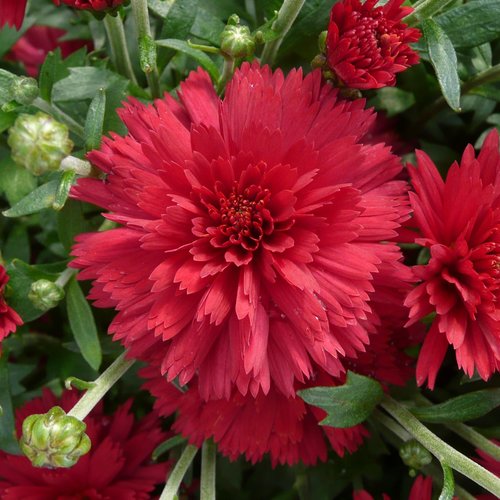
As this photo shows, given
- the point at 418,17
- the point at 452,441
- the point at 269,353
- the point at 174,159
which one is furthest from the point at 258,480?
the point at 418,17

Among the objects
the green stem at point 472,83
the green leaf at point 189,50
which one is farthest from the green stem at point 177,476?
the green stem at point 472,83

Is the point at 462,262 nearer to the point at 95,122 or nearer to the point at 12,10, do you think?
the point at 95,122

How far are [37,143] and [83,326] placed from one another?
0.87 feet

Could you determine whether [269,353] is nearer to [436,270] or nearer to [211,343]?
[211,343]

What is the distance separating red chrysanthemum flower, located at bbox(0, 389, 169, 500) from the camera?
2.84 ft

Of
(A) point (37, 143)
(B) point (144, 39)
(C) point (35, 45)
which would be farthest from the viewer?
(C) point (35, 45)

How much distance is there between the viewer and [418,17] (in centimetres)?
73

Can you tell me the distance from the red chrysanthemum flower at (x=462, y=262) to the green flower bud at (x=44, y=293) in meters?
0.38

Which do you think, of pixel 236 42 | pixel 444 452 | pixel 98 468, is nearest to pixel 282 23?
pixel 236 42

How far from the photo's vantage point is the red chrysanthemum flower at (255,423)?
764 millimetres

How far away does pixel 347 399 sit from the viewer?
2.36 feet

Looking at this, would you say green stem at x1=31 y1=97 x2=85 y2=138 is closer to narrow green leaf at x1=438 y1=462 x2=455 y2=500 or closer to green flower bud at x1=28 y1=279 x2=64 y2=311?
green flower bud at x1=28 y1=279 x2=64 y2=311

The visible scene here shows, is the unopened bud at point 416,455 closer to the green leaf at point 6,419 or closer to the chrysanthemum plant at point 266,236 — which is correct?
the chrysanthemum plant at point 266,236

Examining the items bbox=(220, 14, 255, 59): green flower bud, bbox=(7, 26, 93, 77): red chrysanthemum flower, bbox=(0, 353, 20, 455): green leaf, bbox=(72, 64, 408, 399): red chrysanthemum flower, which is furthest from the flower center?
bbox=(7, 26, 93, 77): red chrysanthemum flower
